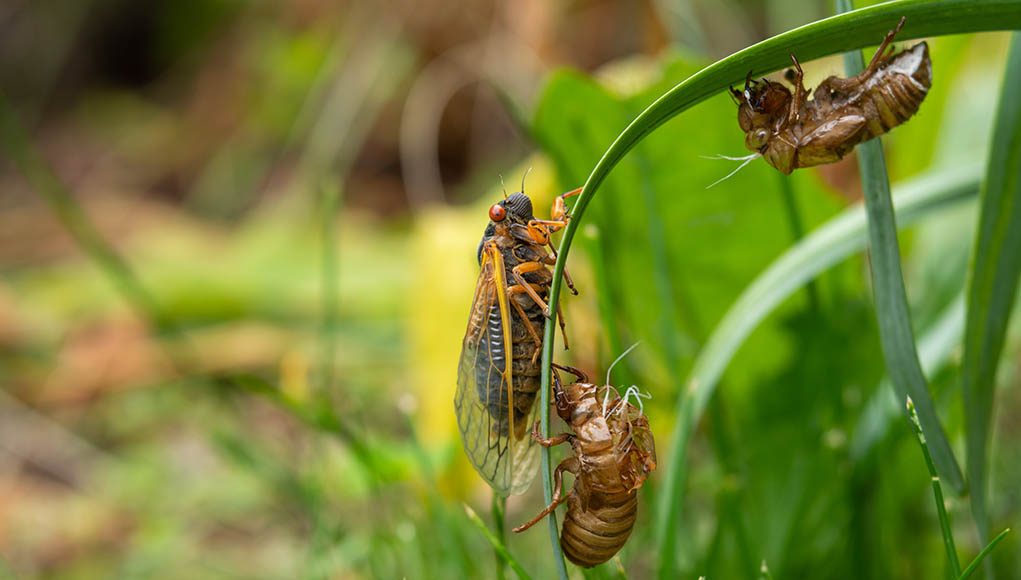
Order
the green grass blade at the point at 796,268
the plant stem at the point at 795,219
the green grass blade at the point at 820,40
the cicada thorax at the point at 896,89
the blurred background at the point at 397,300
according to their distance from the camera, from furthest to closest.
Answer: the blurred background at the point at 397,300, the plant stem at the point at 795,219, the green grass blade at the point at 796,268, the cicada thorax at the point at 896,89, the green grass blade at the point at 820,40

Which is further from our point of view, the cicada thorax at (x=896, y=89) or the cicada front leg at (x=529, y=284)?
the cicada front leg at (x=529, y=284)

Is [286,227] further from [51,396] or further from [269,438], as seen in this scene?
[269,438]

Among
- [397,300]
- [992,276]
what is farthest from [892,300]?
[397,300]

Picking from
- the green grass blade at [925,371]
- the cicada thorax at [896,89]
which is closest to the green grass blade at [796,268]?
the green grass blade at [925,371]

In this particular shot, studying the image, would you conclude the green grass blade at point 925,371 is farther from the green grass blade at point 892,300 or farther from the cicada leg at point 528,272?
the cicada leg at point 528,272

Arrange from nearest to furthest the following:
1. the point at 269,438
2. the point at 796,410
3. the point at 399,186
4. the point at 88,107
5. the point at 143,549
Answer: the point at 796,410 < the point at 143,549 < the point at 269,438 < the point at 399,186 < the point at 88,107

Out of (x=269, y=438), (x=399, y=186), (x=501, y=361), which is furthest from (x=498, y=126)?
(x=501, y=361)

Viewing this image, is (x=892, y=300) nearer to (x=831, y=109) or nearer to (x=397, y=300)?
(x=831, y=109)
